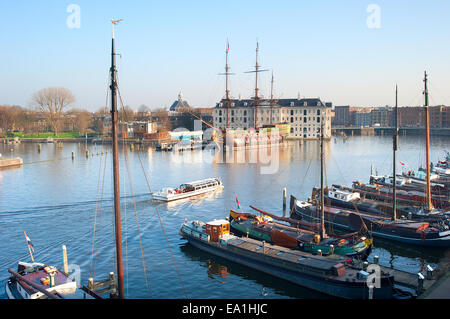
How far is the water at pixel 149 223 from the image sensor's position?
2111 centimetres

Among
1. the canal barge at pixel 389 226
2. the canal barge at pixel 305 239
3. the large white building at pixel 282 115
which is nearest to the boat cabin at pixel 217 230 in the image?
the canal barge at pixel 305 239

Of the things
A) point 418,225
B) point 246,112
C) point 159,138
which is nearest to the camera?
point 418,225

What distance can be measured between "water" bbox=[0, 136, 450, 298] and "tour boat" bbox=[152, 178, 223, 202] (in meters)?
1.15

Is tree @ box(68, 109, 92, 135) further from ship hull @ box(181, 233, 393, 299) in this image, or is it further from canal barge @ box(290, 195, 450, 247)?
ship hull @ box(181, 233, 393, 299)

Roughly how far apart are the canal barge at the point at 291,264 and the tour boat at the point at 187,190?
41.9ft

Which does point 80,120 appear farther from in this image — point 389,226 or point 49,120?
point 389,226

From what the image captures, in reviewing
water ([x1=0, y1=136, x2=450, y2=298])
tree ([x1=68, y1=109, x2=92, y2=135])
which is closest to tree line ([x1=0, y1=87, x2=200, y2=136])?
tree ([x1=68, y1=109, x2=92, y2=135])

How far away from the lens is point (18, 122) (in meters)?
140

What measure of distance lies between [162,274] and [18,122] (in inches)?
5479

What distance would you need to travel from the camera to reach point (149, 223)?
31.4m

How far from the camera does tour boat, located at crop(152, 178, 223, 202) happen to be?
3953cm

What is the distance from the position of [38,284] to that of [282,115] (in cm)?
12251
